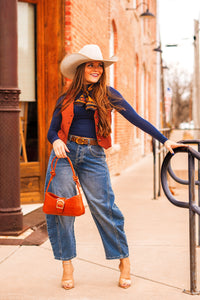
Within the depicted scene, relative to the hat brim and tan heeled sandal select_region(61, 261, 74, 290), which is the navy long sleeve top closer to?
the hat brim

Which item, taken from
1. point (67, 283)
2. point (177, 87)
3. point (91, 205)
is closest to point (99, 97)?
point (91, 205)

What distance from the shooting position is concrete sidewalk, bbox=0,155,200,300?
11.9 ft

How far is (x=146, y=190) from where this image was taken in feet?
30.6

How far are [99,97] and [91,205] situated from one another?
0.82 metres

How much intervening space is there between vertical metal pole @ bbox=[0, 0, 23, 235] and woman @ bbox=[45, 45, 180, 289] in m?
1.59

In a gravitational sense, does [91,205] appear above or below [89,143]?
below

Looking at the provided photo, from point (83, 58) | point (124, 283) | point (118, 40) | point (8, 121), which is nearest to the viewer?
point (83, 58)

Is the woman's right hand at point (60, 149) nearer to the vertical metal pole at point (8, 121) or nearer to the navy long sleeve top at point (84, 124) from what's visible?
the navy long sleeve top at point (84, 124)

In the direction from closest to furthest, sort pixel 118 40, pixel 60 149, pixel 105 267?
pixel 60 149
pixel 105 267
pixel 118 40

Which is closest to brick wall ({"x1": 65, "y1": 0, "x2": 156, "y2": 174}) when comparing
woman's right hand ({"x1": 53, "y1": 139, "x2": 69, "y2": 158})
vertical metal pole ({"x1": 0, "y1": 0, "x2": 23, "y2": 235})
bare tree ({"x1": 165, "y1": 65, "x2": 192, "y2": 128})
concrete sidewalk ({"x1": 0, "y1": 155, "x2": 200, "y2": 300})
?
vertical metal pole ({"x1": 0, "y1": 0, "x2": 23, "y2": 235})

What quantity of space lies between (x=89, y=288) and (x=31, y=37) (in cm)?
459

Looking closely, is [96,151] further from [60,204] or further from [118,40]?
[118,40]

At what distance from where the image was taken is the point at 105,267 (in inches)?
167

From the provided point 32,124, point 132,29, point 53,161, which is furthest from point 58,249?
point 132,29
